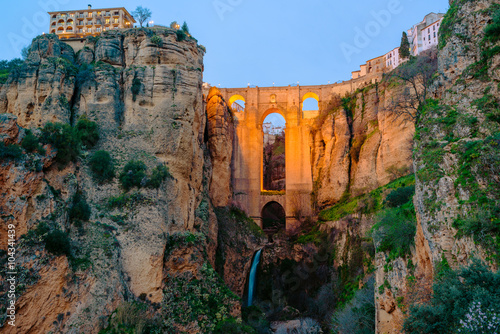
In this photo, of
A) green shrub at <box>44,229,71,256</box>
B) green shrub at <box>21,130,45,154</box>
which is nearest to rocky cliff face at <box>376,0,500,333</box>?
green shrub at <box>44,229,71,256</box>

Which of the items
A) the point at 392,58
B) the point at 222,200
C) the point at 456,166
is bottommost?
the point at 456,166

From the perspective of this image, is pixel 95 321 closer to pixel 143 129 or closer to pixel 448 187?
pixel 143 129

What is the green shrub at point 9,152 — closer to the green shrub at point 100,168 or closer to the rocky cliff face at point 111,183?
the rocky cliff face at point 111,183

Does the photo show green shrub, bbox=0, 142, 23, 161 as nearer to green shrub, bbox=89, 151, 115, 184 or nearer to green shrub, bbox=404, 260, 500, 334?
green shrub, bbox=89, 151, 115, 184

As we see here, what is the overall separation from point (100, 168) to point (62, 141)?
272 centimetres

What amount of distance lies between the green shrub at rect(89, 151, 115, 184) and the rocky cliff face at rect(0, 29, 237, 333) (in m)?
0.36

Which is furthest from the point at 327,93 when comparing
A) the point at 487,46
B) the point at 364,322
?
the point at 487,46

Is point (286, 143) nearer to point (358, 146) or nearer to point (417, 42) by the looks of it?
point (358, 146)

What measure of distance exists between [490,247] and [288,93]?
3906 centimetres

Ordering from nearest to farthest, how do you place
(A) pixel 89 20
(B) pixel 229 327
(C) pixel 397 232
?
(C) pixel 397 232 → (B) pixel 229 327 → (A) pixel 89 20

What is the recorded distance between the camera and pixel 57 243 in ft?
62.4

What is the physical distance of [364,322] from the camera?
2214 cm

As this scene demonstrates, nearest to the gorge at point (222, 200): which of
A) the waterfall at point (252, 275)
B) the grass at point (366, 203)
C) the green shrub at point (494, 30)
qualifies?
the green shrub at point (494, 30)

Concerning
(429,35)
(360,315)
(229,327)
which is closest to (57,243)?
(229,327)
